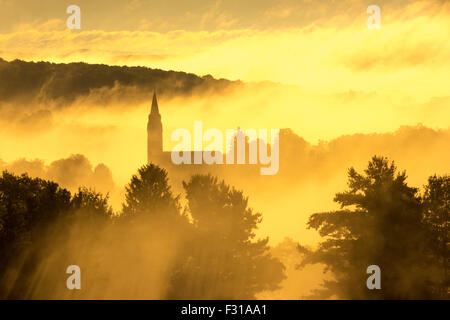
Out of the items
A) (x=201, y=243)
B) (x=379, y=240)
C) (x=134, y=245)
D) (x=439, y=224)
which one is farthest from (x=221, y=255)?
(x=439, y=224)

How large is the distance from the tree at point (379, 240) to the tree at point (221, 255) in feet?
35.8

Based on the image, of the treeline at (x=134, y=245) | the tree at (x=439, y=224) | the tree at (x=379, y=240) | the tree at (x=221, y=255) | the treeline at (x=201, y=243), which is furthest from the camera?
the tree at (x=221, y=255)

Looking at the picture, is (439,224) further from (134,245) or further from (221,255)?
(134,245)

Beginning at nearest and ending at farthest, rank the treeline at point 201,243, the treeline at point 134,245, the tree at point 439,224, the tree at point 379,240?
1. the tree at point 379,240
2. the treeline at point 201,243
3. the tree at point 439,224
4. the treeline at point 134,245

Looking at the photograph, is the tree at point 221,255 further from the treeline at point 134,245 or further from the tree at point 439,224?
the tree at point 439,224

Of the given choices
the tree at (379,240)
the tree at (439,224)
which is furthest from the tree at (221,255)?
the tree at (439,224)

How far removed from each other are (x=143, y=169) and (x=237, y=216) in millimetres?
12514

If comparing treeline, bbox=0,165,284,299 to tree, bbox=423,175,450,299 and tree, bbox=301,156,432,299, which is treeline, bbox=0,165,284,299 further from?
tree, bbox=423,175,450,299

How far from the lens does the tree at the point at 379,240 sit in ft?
127

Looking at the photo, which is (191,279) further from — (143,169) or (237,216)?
(143,169)

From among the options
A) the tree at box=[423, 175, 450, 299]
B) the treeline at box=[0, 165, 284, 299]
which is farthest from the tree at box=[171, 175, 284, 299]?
the tree at box=[423, 175, 450, 299]

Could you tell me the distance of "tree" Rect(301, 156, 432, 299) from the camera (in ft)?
127
